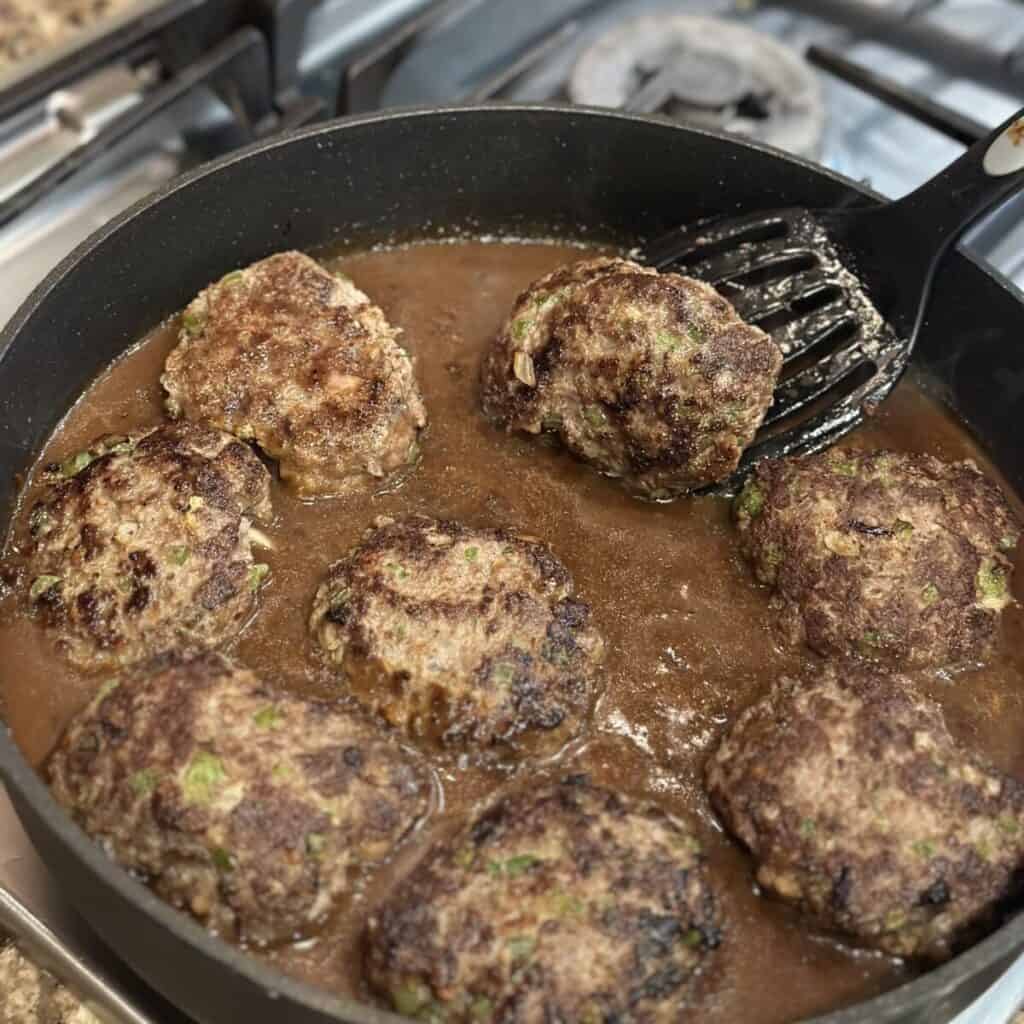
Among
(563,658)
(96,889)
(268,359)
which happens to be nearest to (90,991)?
(96,889)

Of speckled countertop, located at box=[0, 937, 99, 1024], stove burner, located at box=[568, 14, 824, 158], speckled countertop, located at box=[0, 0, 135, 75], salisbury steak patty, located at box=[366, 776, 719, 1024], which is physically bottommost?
salisbury steak patty, located at box=[366, 776, 719, 1024]

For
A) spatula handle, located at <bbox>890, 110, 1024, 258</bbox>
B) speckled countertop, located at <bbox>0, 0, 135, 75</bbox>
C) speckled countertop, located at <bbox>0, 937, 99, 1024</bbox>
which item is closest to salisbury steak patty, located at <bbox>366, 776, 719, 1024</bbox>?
speckled countertop, located at <bbox>0, 937, 99, 1024</bbox>

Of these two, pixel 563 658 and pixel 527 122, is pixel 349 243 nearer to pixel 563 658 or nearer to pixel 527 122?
pixel 527 122

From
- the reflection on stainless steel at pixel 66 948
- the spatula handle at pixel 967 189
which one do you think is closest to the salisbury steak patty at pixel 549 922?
the reflection on stainless steel at pixel 66 948

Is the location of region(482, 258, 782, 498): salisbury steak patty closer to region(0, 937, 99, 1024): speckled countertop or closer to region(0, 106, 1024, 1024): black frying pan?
region(0, 106, 1024, 1024): black frying pan

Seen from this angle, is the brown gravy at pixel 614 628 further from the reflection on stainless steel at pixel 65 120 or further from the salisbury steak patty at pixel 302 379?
the reflection on stainless steel at pixel 65 120
